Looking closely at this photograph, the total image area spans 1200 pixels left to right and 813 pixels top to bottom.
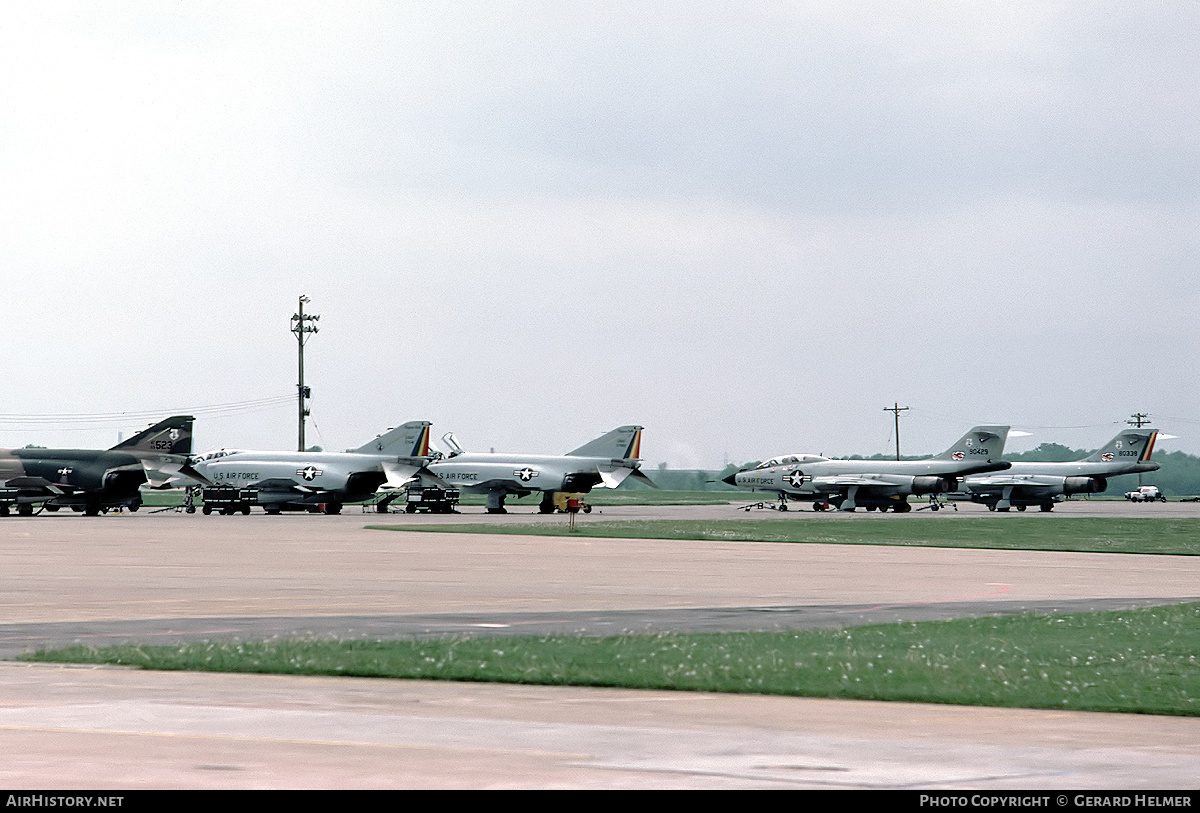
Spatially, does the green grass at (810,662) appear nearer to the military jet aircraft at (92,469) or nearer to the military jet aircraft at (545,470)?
the military jet aircraft at (92,469)

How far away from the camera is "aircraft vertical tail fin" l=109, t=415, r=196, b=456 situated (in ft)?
320

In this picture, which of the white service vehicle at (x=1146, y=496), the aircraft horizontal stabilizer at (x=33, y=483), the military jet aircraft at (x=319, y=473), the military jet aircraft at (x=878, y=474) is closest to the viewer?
the aircraft horizontal stabilizer at (x=33, y=483)

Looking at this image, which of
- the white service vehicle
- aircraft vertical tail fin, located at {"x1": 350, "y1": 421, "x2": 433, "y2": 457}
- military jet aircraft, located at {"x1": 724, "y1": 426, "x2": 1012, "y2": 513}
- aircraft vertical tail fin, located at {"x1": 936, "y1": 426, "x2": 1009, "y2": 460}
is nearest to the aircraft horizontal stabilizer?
aircraft vertical tail fin, located at {"x1": 350, "y1": 421, "x2": 433, "y2": 457}

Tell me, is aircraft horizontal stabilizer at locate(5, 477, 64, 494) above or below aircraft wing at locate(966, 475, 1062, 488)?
above

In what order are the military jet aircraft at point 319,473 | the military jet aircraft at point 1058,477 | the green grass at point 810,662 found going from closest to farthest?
1. the green grass at point 810,662
2. the military jet aircraft at point 319,473
3. the military jet aircraft at point 1058,477

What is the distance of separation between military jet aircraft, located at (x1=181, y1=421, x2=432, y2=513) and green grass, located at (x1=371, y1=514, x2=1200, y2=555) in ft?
96.9

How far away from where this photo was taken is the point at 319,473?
331ft

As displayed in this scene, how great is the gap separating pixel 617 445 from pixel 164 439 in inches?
1177

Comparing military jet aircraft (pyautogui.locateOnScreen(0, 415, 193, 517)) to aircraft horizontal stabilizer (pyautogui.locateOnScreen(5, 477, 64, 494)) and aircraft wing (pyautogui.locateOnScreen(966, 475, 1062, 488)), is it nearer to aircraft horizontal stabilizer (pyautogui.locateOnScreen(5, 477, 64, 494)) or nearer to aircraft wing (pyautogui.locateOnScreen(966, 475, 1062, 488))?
aircraft horizontal stabilizer (pyautogui.locateOnScreen(5, 477, 64, 494))

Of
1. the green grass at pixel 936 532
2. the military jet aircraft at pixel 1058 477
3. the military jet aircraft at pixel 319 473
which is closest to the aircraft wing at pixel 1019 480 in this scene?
the military jet aircraft at pixel 1058 477

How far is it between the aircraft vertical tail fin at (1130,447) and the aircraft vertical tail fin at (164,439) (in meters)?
71.1

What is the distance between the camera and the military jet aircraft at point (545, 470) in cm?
10538
